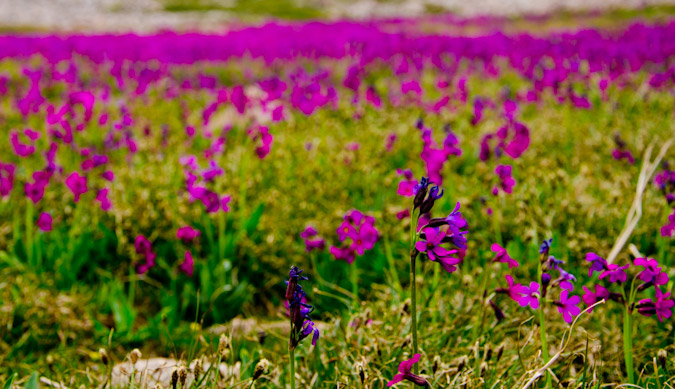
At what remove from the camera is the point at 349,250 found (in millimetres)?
2307

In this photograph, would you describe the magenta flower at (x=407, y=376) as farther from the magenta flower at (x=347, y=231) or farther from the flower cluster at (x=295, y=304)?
the magenta flower at (x=347, y=231)

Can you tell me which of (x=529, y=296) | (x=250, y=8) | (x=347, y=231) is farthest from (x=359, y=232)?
(x=250, y=8)

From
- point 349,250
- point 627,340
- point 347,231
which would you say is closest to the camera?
point 627,340

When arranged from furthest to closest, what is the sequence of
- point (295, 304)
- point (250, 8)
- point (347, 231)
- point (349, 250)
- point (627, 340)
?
point (250, 8) → point (349, 250) → point (347, 231) → point (627, 340) → point (295, 304)

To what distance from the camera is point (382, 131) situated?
5.31 metres

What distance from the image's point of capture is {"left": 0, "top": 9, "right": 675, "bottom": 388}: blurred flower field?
1.79 meters

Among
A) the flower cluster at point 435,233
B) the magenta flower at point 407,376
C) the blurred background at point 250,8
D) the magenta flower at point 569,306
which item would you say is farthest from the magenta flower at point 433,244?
the blurred background at point 250,8

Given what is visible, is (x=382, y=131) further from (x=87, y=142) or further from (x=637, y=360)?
(x=637, y=360)

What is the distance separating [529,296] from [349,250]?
2.99 feet

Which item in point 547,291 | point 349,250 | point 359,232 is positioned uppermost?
point 547,291

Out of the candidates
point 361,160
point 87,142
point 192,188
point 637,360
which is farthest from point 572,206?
point 87,142

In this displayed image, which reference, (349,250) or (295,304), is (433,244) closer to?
(295,304)

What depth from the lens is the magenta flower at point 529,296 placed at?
1.51m

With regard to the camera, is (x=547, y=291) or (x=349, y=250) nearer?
(x=547, y=291)
